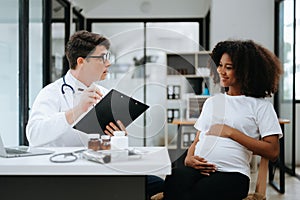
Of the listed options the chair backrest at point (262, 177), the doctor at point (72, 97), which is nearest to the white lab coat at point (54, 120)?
the doctor at point (72, 97)

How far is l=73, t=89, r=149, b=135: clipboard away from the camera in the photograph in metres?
1.47

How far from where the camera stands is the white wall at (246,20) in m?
5.20

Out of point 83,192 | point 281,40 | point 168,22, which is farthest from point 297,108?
point 83,192

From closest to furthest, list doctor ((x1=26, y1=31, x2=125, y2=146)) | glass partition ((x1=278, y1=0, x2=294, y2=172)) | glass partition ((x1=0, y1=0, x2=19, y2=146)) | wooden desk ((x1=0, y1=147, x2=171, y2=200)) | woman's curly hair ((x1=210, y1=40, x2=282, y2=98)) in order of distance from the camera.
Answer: wooden desk ((x1=0, y1=147, x2=171, y2=200))
doctor ((x1=26, y1=31, x2=125, y2=146))
woman's curly hair ((x1=210, y1=40, x2=282, y2=98))
glass partition ((x1=0, y1=0, x2=19, y2=146))
glass partition ((x1=278, y1=0, x2=294, y2=172))

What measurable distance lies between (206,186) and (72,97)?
2.48 feet

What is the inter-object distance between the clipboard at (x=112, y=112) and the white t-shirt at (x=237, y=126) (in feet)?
1.28

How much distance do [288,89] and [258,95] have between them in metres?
3.22

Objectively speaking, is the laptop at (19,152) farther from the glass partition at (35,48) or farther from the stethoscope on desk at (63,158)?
the glass partition at (35,48)

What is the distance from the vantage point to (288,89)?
15.7ft

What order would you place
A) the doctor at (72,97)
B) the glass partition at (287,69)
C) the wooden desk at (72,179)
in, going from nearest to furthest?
the wooden desk at (72,179) → the doctor at (72,97) → the glass partition at (287,69)

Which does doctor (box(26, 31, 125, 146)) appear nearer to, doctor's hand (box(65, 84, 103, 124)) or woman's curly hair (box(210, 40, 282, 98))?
doctor's hand (box(65, 84, 103, 124))

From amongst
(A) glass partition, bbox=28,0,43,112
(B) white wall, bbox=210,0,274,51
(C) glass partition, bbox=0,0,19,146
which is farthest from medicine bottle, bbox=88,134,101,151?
(B) white wall, bbox=210,0,274,51

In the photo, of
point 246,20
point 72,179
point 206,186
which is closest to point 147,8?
point 246,20

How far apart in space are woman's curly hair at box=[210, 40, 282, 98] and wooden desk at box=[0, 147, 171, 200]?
60 cm
